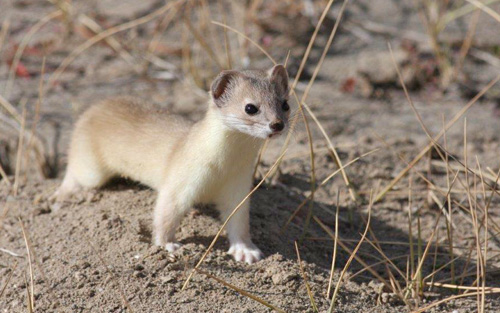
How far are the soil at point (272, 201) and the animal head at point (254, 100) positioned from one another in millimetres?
605

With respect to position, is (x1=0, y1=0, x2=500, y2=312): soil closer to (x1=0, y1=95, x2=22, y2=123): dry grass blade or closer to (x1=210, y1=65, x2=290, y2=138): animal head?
(x1=0, y1=95, x2=22, y2=123): dry grass blade

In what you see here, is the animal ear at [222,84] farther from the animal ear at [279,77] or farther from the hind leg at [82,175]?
the hind leg at [82,175]

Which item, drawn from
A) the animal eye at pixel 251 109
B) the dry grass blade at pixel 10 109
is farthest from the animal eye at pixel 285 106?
the dry grass blade at pixel 10 109

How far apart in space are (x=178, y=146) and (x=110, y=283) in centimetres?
87

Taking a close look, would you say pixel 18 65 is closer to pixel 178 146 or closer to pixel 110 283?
pixel 178 146

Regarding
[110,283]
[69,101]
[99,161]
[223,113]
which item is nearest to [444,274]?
[223,113]

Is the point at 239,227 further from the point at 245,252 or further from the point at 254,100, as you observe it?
the point at 254,100

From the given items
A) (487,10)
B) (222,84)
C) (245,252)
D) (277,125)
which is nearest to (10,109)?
(222,84)

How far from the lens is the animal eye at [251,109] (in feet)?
11.4

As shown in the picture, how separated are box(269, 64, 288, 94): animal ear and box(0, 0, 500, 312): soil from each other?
1.89 ft

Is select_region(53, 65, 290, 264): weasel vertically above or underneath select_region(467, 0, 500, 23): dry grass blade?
underneath

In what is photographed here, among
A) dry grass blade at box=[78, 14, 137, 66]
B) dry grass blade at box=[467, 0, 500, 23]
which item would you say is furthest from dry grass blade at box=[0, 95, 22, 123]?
dry grass blade at box=[467, 0, 500, 23]

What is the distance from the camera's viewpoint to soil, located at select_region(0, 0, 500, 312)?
11.2 ft

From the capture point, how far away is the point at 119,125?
4.34 m
